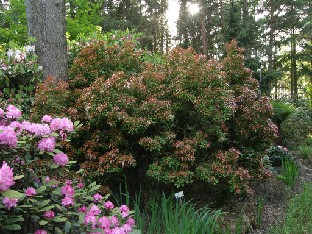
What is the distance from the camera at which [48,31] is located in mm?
4480

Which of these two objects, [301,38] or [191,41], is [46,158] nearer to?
[191,41]

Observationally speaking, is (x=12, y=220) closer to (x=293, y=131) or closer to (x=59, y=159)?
(x=59, y=159)

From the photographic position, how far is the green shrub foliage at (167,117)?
341 centimetres

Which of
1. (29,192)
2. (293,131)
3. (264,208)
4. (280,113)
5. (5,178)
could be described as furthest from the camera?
(280,113)

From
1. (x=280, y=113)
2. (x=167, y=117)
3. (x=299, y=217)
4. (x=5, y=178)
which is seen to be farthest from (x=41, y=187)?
(x=280, y=113)

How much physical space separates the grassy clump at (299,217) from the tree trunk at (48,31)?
3.14 m

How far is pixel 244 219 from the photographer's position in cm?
364

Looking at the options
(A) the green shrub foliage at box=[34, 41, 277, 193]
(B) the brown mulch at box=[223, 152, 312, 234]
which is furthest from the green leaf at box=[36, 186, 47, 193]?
(B) the brown mulch at box=[223, 152, 312, 234]

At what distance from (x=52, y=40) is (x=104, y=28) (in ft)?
37.3

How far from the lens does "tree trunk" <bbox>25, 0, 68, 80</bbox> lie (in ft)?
14.6

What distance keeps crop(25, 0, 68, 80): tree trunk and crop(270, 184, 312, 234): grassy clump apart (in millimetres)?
3135

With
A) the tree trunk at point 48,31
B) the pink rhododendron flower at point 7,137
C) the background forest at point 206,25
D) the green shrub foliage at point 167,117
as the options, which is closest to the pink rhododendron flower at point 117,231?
the pink rhododendron flower at point 7,137

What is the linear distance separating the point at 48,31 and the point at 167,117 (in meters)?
2.16

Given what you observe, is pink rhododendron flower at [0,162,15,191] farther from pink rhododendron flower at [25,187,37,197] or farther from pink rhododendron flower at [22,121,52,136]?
pink rhododendron flower at [22,121,52,136]
